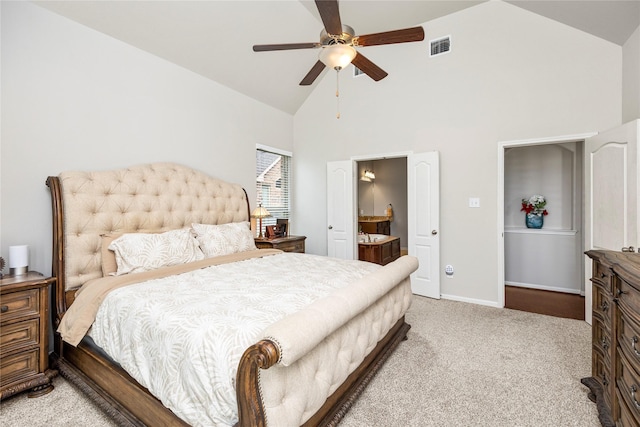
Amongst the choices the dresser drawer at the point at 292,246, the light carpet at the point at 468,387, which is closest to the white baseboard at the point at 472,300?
the light carpet at the point at 468,387

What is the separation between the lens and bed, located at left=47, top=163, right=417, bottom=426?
1235mm

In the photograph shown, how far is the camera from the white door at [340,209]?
490cm

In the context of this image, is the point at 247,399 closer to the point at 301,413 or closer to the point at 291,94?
the point at 301,413

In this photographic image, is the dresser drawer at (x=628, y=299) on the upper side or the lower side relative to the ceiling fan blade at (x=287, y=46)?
lower

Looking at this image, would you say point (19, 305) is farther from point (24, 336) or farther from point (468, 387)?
point (468, 387)

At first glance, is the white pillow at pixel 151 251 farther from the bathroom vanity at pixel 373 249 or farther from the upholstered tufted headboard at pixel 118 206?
the bathroom vanity at pixel 373 249

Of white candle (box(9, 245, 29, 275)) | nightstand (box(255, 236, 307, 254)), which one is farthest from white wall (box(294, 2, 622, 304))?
white candle (box(9, 245, 29, 275))

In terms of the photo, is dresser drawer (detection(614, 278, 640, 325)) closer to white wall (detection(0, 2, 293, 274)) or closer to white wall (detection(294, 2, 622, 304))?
white wall (detection(294, 2, 622, 304))

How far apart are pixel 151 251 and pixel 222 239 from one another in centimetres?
78

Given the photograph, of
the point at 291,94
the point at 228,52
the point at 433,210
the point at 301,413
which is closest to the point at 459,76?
the point at 433,210

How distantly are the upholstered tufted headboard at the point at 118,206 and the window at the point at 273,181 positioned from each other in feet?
3.58

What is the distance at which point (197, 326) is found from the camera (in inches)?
54.7

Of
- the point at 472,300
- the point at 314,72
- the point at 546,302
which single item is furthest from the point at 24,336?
the point at 546,302

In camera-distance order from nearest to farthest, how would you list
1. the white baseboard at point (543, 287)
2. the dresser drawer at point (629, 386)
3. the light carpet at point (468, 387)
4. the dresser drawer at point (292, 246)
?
1. the dresser drawer at point (629, 386)
2. the light carpet at point (468, 387)
3. the dresser drawer at point (292, 246)
4. the white baseboard at point (543, 287)
